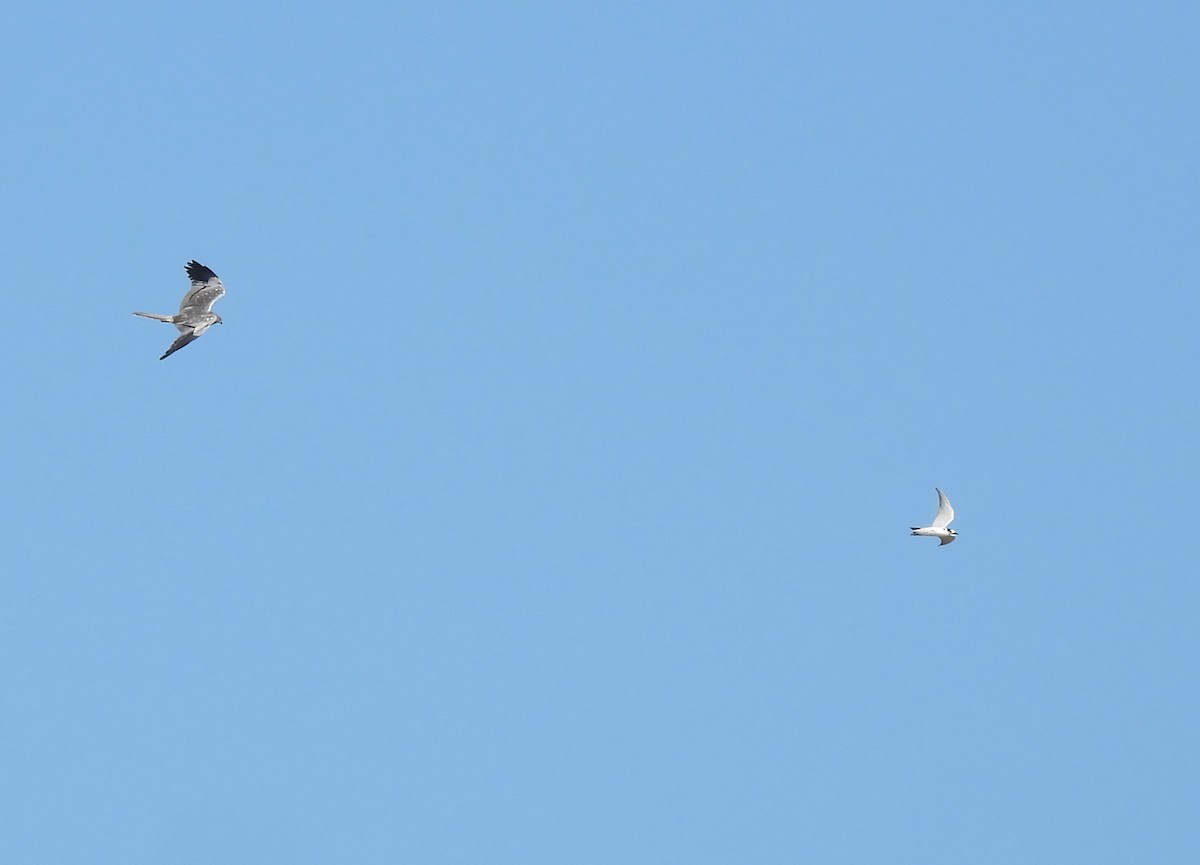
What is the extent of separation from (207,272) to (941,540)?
33.4m

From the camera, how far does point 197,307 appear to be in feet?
313

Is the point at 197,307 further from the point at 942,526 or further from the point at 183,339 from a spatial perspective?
the point at 942,526

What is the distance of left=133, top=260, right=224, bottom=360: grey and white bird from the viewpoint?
9506 cm

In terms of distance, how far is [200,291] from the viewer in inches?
3765

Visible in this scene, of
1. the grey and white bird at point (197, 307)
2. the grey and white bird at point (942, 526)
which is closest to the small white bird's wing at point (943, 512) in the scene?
the grey and white bird at point (942, 526)

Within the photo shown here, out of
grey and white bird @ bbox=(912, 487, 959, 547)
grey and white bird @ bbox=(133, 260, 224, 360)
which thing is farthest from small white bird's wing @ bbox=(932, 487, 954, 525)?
grey and white bird @ bbox=(133, 260, 224, 360)

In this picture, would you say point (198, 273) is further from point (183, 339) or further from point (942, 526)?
point (942, 526)

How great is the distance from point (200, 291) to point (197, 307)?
2.28ft

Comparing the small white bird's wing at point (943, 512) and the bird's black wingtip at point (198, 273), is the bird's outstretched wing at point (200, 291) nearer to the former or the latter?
the bird's black wingtip at point (198, 273)

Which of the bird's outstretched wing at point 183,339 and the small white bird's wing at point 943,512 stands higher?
the small white bird's wing at point 943,512

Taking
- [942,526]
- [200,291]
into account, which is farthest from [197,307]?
[942,526]

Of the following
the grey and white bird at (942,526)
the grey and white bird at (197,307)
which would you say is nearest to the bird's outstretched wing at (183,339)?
the grey and white bird at (197,307)

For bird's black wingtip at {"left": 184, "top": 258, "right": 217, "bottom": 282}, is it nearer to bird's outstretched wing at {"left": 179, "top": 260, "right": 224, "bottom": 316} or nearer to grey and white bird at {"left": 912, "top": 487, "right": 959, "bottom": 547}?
bird's outstretched wing at {"left": 179, "top": 260, "right": 224, "bottom": 316}

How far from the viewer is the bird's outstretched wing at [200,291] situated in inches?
3750
